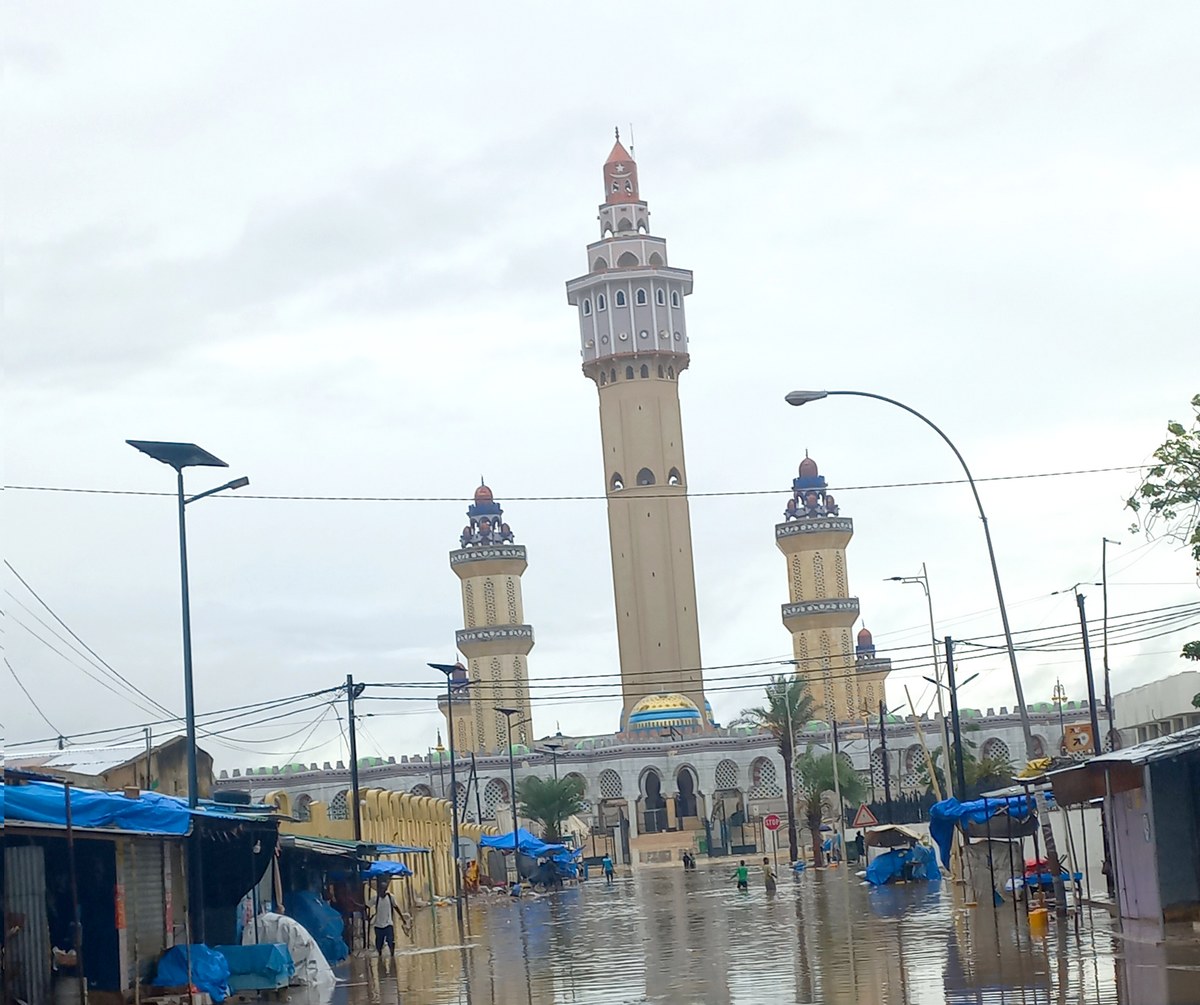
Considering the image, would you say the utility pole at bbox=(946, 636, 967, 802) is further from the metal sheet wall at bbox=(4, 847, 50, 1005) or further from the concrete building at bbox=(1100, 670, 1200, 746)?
the metal sheet wall at bbox=(4, 847, 50, 1005)

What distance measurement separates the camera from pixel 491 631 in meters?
129

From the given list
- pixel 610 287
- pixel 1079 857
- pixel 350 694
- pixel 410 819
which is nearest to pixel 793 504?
pixel 610 287

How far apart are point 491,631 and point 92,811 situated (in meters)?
108

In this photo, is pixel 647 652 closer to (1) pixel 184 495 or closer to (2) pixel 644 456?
(2) pixel 644 456

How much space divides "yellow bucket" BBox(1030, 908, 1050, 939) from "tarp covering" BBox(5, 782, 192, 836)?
12.5 m

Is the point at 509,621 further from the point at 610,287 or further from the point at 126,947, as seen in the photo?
the point at 126,947

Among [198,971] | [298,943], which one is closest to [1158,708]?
[298,943]

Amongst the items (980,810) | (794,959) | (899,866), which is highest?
(980,810)

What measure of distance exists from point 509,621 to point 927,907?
94744 millimetres

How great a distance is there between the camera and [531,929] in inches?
1626

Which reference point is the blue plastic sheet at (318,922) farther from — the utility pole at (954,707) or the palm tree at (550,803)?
the palm tree at (550,803)

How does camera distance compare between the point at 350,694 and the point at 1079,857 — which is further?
the point at 350,694

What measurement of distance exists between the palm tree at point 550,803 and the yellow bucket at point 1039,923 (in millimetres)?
63950

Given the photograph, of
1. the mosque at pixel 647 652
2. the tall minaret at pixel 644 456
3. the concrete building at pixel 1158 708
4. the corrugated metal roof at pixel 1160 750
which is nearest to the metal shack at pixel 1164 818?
the corrugated metal roof at pixel 1160 750
